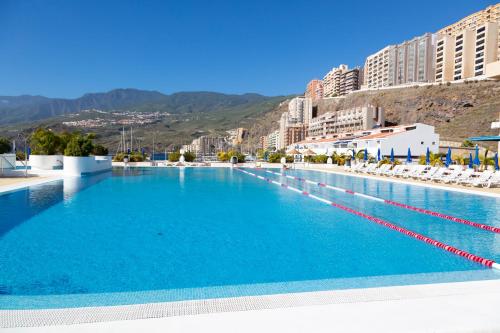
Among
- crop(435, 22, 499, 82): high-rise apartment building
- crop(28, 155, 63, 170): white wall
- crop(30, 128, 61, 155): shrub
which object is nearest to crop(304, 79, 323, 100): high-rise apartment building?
crop(435, 22, 499, 82): high-rise apartment building

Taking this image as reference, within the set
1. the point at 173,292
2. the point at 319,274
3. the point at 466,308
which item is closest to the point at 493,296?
the point at 466,308

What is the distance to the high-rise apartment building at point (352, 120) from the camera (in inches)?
2621

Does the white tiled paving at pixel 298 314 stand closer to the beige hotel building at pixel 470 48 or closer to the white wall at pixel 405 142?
the white wall at pixel 405 142

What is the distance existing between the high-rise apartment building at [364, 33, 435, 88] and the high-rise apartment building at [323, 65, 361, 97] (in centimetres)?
1066

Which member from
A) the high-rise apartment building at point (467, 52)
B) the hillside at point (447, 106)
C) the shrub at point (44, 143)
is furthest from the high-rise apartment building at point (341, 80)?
the shrub at point (44, 143)

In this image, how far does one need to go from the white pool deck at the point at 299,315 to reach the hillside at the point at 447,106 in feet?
192

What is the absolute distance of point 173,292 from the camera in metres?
3.49

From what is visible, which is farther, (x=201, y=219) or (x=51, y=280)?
(x=201, y=219)

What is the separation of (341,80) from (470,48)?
42576 mm

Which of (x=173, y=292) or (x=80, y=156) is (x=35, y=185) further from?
(x=173, y=292)

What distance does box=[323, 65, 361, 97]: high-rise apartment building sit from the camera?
342 ft

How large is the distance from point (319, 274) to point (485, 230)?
4198 millimetres

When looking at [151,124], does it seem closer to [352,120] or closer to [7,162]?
[352,120]

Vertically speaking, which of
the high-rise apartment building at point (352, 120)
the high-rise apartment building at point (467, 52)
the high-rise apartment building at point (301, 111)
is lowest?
the high-rise apartment building at point (352, 120)
